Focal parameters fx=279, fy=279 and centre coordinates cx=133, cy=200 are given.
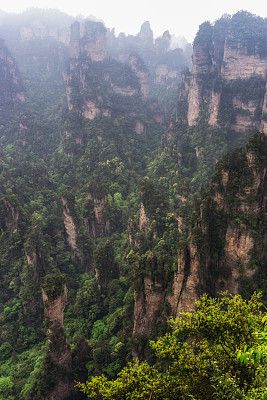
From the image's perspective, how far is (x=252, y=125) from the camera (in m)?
57.1

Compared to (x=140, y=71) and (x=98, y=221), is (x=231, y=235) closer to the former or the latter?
(x=98, y=221)

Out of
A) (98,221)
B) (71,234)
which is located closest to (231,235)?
(71,234)

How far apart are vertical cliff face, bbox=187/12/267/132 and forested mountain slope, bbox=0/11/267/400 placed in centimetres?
65

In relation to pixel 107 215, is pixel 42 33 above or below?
above

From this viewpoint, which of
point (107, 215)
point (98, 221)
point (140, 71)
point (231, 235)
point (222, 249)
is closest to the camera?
point (231, 235)

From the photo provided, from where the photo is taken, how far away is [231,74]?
67.2 m

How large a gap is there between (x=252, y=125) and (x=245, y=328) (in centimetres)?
5417

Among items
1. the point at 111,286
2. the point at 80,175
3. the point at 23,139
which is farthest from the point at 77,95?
the point at 111,286

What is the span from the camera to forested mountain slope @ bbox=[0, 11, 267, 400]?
23.8 metres

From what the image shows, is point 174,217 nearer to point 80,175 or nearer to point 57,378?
point 57,378

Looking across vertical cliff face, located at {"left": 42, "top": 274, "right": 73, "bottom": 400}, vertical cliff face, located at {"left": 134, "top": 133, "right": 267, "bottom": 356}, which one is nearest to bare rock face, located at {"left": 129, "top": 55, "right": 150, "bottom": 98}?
vertical cliff face, located at {"left": 134, "top": 133, "right": 267, "bottom": 356}

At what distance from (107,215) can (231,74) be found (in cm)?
4647

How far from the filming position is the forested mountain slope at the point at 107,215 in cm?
2381

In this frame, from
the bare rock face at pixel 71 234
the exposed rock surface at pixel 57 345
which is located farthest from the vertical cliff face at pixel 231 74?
the exposed rock surface at pixel 57 345
